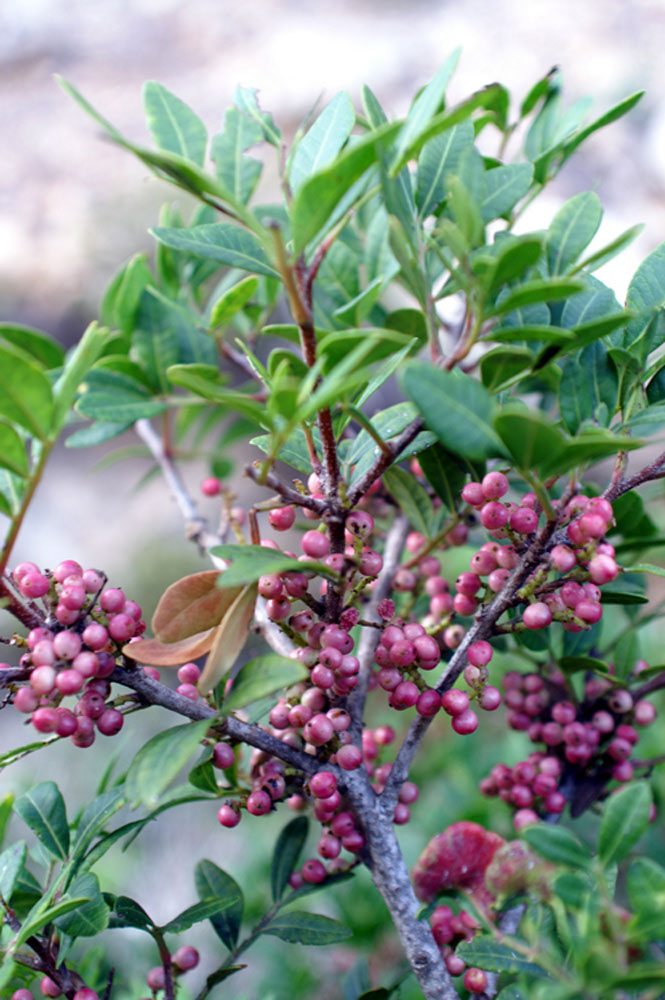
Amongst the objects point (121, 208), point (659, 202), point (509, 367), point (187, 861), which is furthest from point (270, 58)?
point (509, 367)

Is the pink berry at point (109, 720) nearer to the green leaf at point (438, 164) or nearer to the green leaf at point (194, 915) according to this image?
the green leaf at point (194, 915)

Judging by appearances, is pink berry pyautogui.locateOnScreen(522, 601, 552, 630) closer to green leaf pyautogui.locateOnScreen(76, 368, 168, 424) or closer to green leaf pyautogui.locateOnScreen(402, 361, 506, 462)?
green leaf pyautogui.locateOnScreen(402, 361, 506, 462)

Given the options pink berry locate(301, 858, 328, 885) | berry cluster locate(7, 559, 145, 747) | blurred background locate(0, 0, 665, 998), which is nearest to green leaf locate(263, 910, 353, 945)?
pink berry locate(301, 858, 328, 885)

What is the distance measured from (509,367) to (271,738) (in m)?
0.31

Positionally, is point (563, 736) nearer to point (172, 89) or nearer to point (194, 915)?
point (194, 915)

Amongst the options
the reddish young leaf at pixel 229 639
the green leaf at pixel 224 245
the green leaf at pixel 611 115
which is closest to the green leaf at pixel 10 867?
the reddish young leaf at pixel 229 639

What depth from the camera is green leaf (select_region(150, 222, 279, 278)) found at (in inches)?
19.0

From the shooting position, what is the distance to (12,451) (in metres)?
0.42

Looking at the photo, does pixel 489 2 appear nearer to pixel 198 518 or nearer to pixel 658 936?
pixel 198 518

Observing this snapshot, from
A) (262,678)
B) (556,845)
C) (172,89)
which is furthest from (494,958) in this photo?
(172,89)

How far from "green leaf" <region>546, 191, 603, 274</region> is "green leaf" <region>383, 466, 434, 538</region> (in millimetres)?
213

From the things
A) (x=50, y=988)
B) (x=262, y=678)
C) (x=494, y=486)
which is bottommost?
(x=50, y=988)

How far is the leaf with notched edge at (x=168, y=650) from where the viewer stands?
1.60 ft

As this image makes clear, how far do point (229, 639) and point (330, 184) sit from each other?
0.85ft
